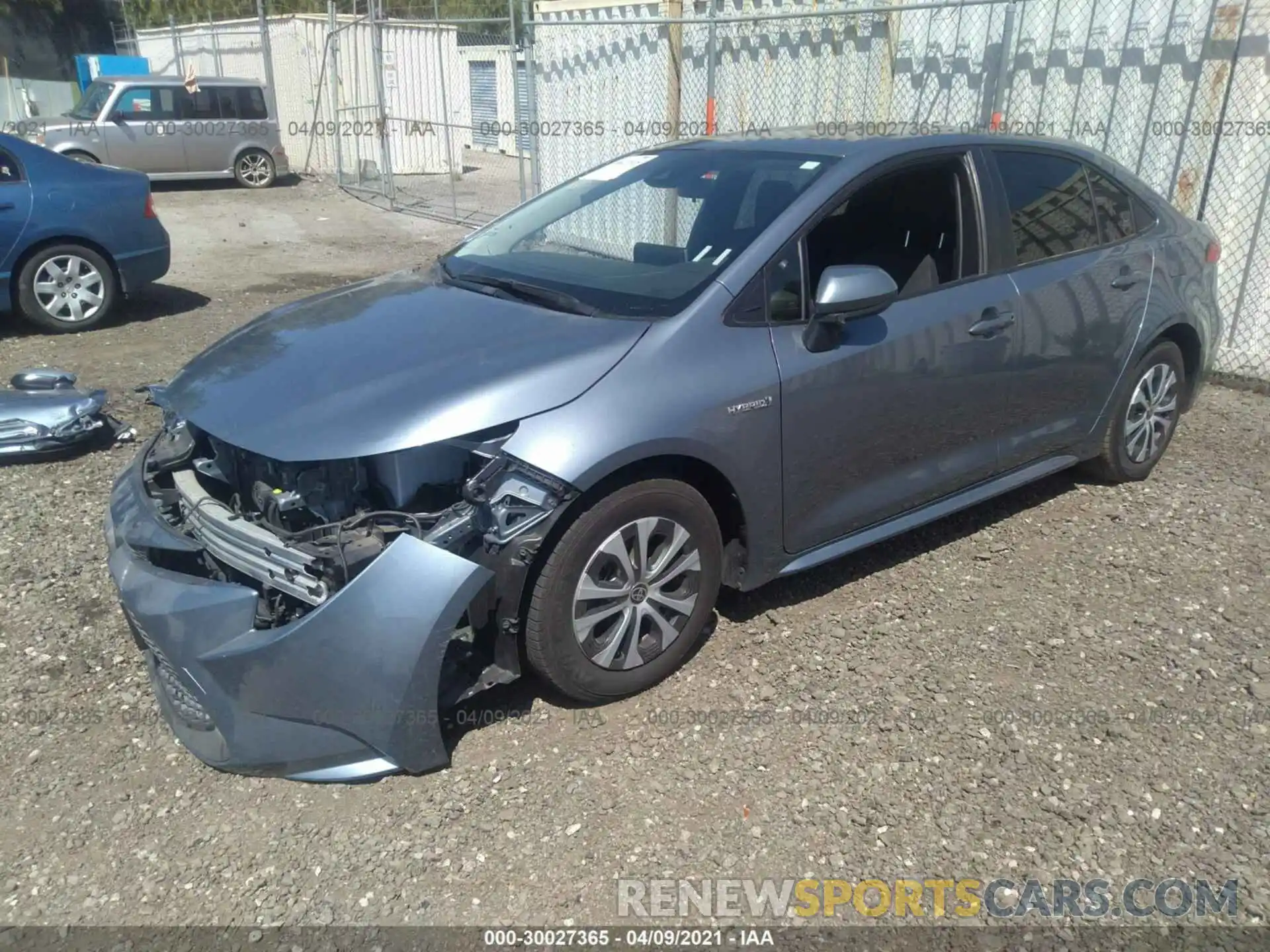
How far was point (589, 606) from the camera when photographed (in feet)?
10.1

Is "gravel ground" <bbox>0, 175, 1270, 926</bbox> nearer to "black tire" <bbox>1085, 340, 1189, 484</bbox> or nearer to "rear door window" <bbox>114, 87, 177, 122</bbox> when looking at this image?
"black tire" <bbox>1085, 340, 1189, 484</bbox>

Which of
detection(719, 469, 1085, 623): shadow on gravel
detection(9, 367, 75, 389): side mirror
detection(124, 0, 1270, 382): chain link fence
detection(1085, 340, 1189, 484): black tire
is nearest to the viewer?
detection(719, 469, 1085, 623): shadow on gravel

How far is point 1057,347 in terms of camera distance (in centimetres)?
421

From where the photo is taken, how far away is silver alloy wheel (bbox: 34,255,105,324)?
755 cm

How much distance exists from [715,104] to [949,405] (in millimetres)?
6303

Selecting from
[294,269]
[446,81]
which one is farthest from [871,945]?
[446,81]

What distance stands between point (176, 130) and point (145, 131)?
1.57ft

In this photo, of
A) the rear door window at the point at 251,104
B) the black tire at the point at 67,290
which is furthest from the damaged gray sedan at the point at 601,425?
the rear door window at the point at 251,104

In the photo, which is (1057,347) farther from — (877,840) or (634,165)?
(877,840)

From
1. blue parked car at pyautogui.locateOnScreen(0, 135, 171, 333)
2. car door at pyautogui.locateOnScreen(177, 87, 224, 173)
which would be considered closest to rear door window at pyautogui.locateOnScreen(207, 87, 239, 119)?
car door at pyautogui.locateOnScreen(177, 87, 224, 173)

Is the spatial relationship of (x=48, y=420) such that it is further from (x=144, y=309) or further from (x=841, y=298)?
(x=841, y=298)

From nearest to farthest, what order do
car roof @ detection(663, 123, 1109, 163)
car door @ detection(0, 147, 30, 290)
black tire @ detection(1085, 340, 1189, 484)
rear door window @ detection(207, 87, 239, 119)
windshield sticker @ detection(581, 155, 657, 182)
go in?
car roof @ detection(663, 123, 1109, 163) → windshield sticker @ detection(581, 155, 657, 182) → black tire @ detection(1085, 340, 1189, 484) → car door @ detection(0, 147, 30, 290) → rear door window @ detection(207, 87, 239, 119)

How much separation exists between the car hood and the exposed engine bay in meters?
0.08

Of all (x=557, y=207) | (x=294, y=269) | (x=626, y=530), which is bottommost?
(x=294, y=269)
